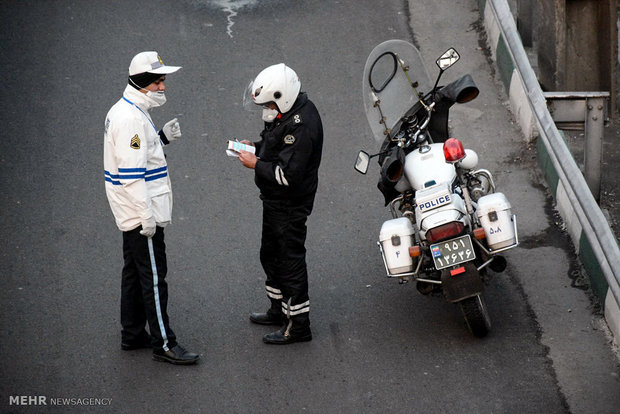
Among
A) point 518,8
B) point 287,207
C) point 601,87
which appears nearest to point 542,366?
point 287,207

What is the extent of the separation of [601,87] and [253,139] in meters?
3.73

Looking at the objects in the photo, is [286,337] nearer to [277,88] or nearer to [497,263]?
[497,263]

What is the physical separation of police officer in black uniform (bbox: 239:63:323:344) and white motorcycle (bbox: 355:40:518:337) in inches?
21.0

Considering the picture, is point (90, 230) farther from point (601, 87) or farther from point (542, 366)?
point (601, 87)

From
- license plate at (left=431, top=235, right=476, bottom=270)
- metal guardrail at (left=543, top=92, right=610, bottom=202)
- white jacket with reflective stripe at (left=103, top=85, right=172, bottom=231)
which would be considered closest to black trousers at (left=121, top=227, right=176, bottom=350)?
white jacket with reflective stripe at (left=103, top=85, right=172, bottom=231)

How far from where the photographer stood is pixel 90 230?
28.9 ft

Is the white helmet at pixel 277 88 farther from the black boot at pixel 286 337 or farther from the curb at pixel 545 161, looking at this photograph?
the curb at pixel 545 161

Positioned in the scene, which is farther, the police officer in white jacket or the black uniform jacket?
the black uniform jacket

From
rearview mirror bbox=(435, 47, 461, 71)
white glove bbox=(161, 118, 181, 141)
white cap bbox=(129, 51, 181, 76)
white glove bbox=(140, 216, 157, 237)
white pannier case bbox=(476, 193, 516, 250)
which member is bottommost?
white pannier case bbox=(476, 193, 516, 250)

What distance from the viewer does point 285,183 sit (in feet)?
22.8

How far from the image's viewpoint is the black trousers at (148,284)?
6.93 meters

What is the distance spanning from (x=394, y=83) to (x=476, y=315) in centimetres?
214

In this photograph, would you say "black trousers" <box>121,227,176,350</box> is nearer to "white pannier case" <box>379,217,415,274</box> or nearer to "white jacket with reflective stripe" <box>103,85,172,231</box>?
"white jacket with reflective stripe" <box>103,85,172,231</box>

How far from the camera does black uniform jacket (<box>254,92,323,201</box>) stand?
6949 millimetres
